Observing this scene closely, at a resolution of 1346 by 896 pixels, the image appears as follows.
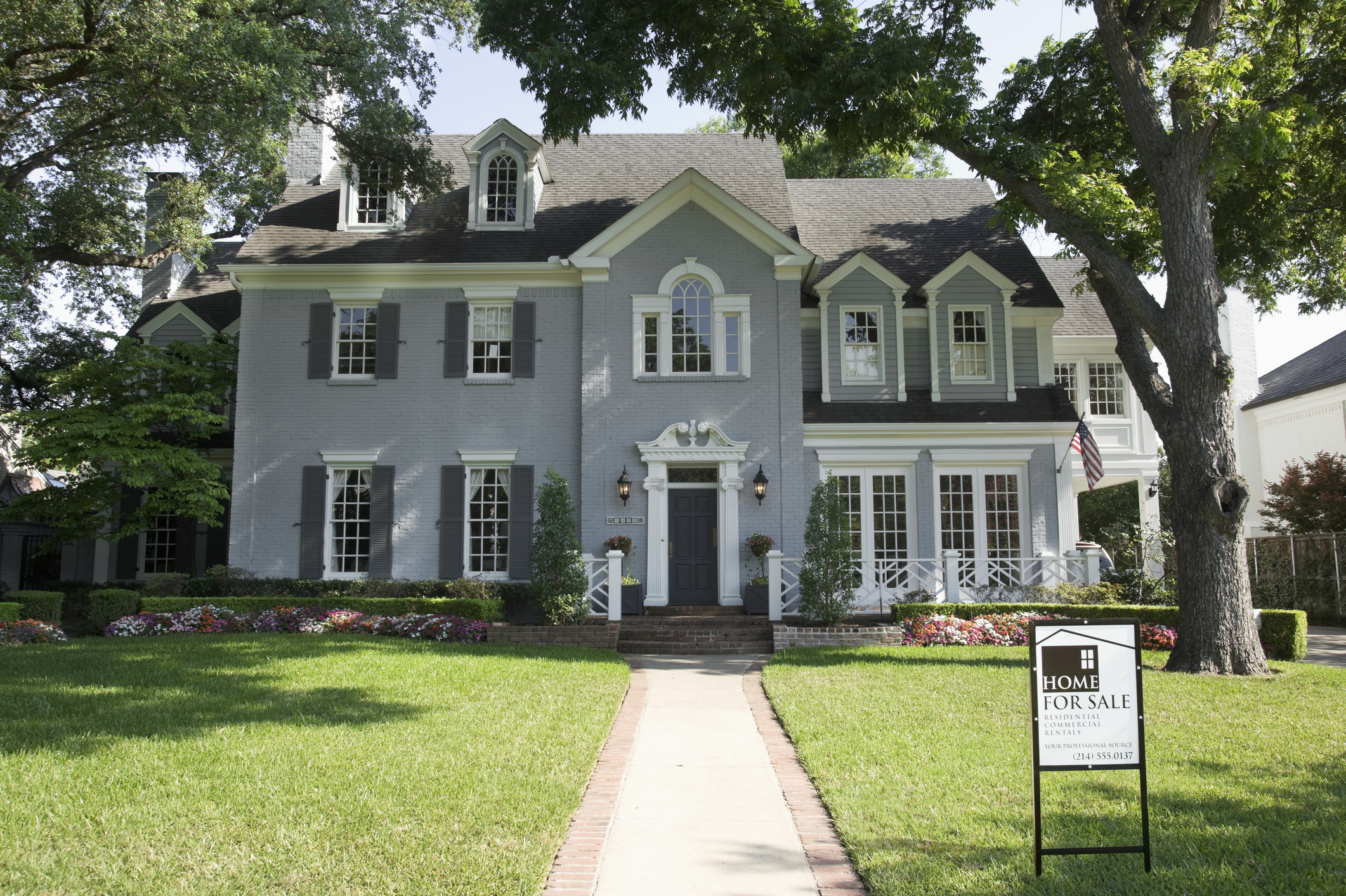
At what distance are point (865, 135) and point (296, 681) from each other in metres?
11.4

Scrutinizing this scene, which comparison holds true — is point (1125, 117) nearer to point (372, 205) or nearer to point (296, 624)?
point (372, 205)

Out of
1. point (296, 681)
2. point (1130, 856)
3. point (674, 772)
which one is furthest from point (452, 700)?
point (1130, 856)

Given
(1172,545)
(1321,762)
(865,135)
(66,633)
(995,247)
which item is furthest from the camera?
(995,247)

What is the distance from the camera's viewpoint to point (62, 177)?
20484mm

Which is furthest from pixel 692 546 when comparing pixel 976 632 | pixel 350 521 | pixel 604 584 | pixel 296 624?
pixel 296 624

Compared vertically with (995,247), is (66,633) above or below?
below

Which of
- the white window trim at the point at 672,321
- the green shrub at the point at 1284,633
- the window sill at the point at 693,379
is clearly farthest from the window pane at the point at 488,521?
the green shrub at the point at 1284,633

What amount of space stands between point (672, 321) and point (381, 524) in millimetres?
7029

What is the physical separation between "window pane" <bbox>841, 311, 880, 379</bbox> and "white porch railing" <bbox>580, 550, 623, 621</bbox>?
6400mm

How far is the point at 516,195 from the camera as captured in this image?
63.1ft

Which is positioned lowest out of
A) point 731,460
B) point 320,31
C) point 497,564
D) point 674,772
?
point 674,772

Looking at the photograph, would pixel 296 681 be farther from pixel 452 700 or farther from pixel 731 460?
pixel 731 460

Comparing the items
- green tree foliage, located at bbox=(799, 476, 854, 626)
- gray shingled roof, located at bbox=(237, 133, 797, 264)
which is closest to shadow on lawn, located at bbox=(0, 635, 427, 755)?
green tree foliage, located at bbox=(799, 476, 854, 626)

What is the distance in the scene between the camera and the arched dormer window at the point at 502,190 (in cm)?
1925
